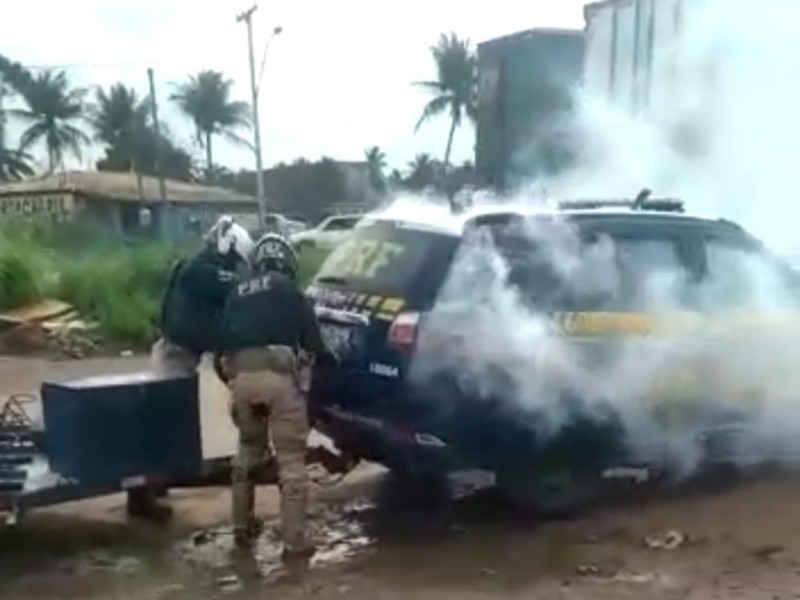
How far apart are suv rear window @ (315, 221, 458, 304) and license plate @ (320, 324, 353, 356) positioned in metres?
0.26

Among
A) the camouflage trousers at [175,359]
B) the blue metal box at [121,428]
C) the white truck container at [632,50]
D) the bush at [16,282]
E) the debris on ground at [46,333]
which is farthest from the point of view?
the bush at [16,282]

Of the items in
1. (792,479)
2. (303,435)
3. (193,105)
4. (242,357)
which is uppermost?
(193,105)

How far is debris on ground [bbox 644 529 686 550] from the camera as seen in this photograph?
702cm

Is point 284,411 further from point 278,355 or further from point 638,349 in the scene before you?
point 638,349

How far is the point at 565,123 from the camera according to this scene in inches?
554

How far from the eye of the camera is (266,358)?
691 centimetres

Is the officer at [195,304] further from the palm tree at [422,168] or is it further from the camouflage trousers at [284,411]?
the palm tree at [422,168]

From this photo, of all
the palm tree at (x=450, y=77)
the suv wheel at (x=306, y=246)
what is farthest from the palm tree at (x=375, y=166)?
the suv wheel at (x=306, y=246)

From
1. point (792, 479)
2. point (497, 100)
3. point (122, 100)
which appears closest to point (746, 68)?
point (497, 100)

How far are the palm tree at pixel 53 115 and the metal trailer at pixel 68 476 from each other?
63.4 m

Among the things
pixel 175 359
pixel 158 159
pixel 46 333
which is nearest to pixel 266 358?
pixel 175 359

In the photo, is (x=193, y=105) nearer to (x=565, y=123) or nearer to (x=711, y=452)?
(x=565, y=123)

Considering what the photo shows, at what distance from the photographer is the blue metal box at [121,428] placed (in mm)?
6820

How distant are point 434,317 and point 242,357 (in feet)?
3.44
